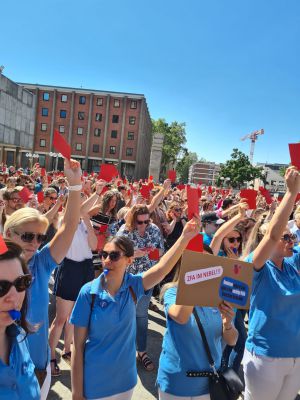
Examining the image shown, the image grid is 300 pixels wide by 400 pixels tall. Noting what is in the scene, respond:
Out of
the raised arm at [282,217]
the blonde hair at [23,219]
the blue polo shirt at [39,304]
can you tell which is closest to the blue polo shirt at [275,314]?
the raised arm at [282,217]

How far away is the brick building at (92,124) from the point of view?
5109 cm

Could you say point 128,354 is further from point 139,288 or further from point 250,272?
point 250,272

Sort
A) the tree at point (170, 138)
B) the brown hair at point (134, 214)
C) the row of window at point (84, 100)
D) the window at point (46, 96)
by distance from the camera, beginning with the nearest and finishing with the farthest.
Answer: the brown hair at point (134, 214), the row of window at point (84, 100), the window at point (46, 96), the tree at point (170, 138)

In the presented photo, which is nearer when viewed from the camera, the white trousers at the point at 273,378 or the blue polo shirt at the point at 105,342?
the blue polo shirt at the point at 105,342

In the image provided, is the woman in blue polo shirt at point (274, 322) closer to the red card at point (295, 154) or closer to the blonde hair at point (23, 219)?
the red card at point (295, 154)

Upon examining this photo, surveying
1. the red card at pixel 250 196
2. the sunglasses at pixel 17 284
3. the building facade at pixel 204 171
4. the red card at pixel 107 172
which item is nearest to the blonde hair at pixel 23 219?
the sunglasses at pixel 17 284

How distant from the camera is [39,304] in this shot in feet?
7.39

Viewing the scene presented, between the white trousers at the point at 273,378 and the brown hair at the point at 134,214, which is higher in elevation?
the brown hair at the point at 134,214

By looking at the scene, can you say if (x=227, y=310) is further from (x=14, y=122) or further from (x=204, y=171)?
(x=204, y=171)

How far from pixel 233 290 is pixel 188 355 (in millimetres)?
638

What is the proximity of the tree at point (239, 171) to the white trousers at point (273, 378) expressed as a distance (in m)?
52.1

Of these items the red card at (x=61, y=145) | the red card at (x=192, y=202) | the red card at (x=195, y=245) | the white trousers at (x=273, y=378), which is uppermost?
the red card at (x=61, y=145)

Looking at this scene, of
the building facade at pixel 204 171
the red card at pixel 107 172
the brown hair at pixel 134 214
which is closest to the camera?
the brown hair at pixel 134 214

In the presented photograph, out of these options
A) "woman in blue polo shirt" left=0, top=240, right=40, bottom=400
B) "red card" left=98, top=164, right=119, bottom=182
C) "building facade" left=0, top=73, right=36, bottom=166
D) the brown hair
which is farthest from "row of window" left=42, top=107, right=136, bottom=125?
"woman in blue polo shirt" left=0, top=240, right=40, bottom=400
